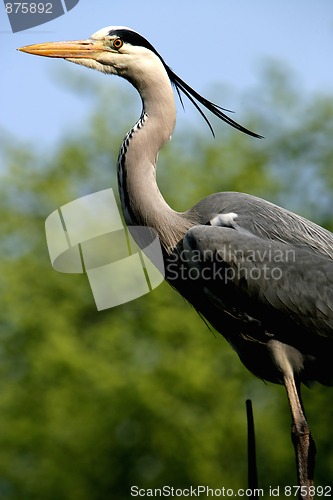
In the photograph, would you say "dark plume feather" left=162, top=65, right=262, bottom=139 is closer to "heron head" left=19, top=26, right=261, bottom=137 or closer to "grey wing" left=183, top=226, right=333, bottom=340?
"heron head" left=19, top=26, right=261, bottom=137

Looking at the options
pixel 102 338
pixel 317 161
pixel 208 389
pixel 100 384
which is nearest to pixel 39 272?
pixel 102 338

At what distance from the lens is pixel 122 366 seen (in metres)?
13.9

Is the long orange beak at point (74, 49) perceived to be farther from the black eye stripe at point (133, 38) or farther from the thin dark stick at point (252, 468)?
the thin dark stick at point (252, 468)

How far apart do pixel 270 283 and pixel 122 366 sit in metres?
9.79

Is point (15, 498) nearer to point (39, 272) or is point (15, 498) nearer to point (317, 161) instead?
point (39, 272)

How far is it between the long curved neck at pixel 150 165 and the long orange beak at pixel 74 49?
0.39 meters

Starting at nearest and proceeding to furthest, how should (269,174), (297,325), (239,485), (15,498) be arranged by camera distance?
(297,325) → (239,485) → (15,498) → (269,174)

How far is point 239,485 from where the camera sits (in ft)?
41.3

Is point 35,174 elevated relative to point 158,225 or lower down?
lower down

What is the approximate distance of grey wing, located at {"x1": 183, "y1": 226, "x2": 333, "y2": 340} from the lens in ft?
14.0

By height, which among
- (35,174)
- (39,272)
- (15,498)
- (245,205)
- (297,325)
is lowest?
(15,498)

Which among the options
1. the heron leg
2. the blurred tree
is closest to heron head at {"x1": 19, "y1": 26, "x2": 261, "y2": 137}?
the heron leg

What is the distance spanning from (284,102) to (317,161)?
57.3 inches

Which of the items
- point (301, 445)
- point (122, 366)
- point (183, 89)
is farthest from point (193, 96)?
point (122, 366)
